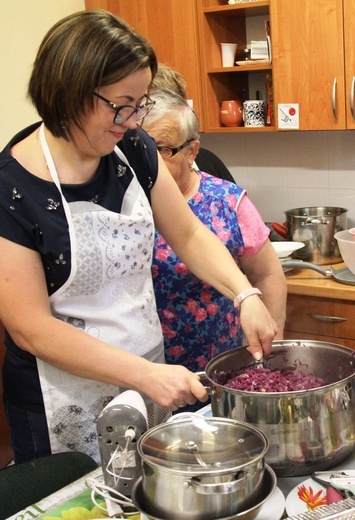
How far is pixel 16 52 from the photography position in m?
2.98

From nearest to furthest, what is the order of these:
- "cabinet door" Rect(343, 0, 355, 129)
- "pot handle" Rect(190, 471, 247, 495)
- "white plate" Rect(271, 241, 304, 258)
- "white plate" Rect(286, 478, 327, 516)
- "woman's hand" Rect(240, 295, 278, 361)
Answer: "pot handle" Rect(190, 471, 247, 495), "white plate" Rect(286, 478, 327, 516), "woman's hand" Rect(240, 295, 278, 361), "cabinet door" Rect(343, 0, 355, 129), "white plate" Rect(271, 241, 304, 258)

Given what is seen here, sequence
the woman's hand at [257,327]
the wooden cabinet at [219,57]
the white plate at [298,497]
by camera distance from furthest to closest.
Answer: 1. the wooden cabinet at [219,57]
2. the woman's hand at [257,327]
3. the white plate at [298,497]

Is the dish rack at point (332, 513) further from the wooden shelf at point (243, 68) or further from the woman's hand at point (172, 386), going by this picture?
the wooden shelf at point (243, 68)

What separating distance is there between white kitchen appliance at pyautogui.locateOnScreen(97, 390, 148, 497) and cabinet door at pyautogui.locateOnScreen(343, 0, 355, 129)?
1.73 m

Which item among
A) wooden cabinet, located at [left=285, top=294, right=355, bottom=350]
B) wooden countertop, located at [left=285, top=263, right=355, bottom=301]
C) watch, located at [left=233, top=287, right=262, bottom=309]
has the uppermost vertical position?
watch, located at [left=233, top=287, right=262, bottom=309]

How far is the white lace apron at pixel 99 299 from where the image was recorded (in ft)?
4.57

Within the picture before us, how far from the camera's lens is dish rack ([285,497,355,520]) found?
3.20 ft

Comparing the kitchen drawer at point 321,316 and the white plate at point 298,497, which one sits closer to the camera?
the white plate at point 298,497

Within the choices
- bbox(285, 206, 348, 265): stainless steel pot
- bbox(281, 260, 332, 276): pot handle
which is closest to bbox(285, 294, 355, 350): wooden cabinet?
bbox(281, 260, 332, 276): pot handle

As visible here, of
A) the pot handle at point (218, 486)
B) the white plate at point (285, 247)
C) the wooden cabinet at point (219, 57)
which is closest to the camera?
the pot handle at point (218, 486)

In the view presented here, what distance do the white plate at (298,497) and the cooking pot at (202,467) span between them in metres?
0.10

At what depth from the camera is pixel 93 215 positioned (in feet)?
4.62

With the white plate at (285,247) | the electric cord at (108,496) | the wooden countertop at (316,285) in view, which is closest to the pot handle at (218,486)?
the electric cord at (108,496)

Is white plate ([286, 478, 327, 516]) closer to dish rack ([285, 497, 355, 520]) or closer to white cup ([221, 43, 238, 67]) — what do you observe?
dish rack ([285, 497, 355, 520])
